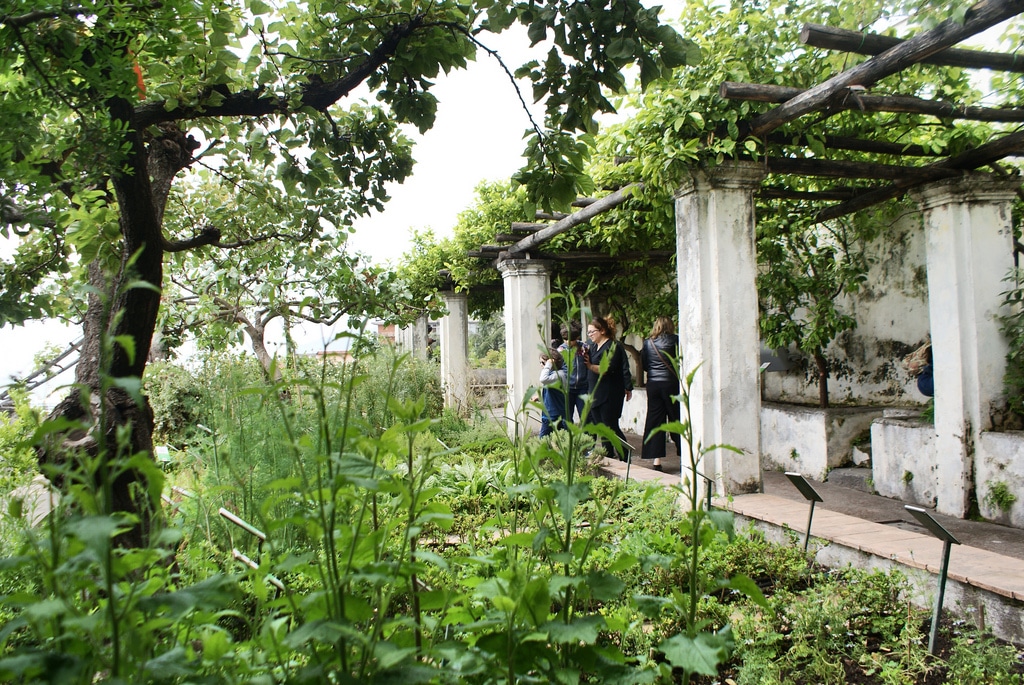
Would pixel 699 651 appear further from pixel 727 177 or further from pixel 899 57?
pixel 727 177

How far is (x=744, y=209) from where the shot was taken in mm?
5527

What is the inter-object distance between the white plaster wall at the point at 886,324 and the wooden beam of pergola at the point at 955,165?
3.07 ft

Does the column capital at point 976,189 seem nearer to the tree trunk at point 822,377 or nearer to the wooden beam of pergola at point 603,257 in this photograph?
the tree trunk at point 822,377

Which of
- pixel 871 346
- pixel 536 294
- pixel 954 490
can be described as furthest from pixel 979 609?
pixel 536 294

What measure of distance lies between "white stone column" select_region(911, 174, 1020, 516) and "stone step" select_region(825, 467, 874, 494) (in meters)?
0.83

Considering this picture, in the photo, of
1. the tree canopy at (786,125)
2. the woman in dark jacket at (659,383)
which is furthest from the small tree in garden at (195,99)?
the woman in dark jacket at (659,383)

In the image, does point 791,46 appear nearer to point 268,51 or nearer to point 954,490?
point 954,490

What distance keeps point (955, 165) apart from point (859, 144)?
2.53ft

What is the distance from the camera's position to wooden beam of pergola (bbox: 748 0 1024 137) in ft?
11.7

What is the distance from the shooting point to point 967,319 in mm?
5641

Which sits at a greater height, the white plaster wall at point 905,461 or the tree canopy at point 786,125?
the tree canopy at point 786,125

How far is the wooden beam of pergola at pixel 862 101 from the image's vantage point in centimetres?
452

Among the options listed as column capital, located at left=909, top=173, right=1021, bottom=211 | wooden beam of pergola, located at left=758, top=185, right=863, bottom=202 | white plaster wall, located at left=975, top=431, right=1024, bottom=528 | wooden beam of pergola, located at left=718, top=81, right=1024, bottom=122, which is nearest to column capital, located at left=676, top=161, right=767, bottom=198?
wooden beam of pergola, located at left=718, top=81, right=1024, bottom=122

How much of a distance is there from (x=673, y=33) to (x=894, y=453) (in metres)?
5.39
